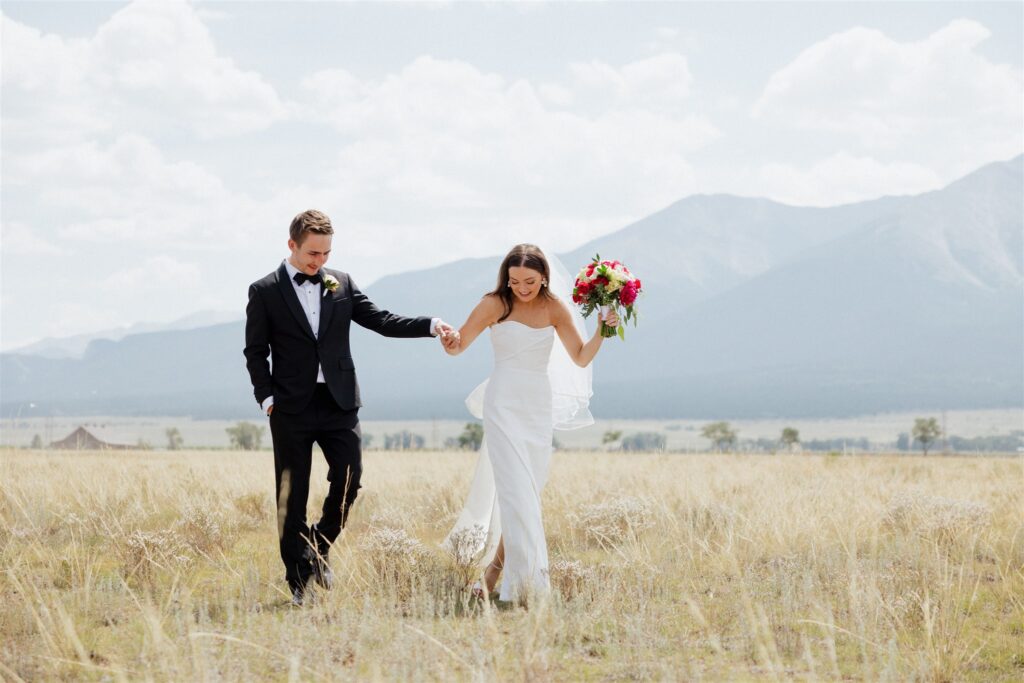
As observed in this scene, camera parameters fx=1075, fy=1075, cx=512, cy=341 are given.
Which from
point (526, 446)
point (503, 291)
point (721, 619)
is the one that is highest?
point (503, 291)

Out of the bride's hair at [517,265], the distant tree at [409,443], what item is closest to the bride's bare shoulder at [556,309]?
the bride's hair at [517,265]

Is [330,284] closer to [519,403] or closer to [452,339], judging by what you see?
[452,339]

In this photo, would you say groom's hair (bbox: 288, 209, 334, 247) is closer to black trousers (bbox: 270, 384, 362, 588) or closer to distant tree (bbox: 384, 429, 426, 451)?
black trousers (bbox: 270, 384, 362, 588)

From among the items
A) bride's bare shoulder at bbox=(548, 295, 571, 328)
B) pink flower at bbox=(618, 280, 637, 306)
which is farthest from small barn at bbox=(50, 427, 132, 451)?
pink flower at bbox=(618, 280, 637, 306)

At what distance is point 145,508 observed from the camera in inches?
448

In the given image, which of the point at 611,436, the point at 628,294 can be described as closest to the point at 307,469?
the point at 628,294

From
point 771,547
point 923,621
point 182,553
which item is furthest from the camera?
point 771,547

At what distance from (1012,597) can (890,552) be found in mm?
1713

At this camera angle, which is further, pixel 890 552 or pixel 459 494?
pixel 459 494

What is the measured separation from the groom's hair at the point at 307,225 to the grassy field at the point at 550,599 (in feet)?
7.31

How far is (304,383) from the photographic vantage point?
24.7ft

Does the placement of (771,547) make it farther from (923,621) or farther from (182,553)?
(182,553)

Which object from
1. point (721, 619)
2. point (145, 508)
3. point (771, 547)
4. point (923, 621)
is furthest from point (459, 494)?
point (923, 621)

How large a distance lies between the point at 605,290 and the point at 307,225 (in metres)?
2.38
